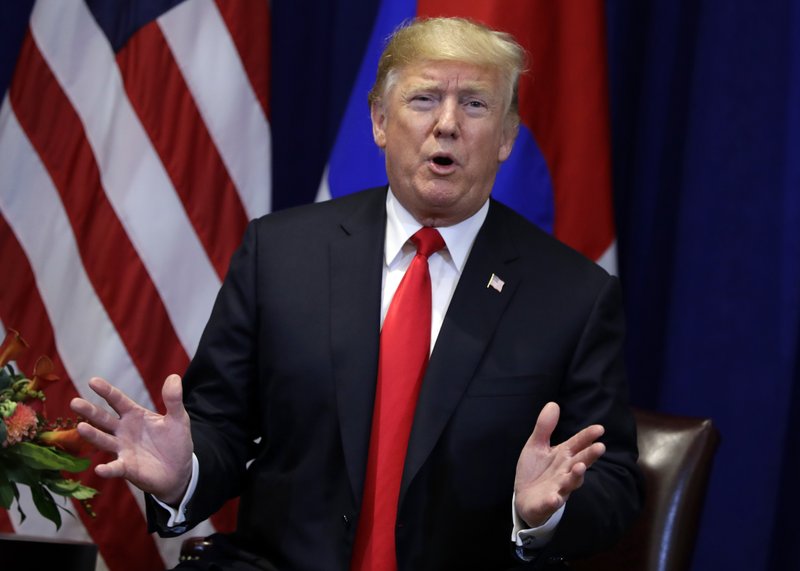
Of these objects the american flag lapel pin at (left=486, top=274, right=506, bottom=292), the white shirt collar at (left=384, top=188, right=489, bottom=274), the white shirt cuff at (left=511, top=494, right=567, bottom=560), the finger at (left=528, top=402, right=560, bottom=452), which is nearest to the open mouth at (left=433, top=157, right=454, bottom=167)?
the white shirt collar at (left=384, top=188, right=489, bottom=274)

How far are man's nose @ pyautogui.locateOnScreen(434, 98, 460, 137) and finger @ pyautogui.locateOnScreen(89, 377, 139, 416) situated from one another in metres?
0.85

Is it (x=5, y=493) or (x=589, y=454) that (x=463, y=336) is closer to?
(x=589, y=454)

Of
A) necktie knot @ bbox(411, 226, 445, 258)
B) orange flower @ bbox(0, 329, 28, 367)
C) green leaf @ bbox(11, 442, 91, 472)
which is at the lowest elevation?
green leaf @ bbox(11, 442, 91, 472)

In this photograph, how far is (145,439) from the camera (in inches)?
76.7

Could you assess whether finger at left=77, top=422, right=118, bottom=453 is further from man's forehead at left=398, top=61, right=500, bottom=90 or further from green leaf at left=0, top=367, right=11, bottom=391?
man's forehead at left=398, top=61, right=500, bottom=90

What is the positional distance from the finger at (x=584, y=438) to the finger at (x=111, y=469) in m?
0.73

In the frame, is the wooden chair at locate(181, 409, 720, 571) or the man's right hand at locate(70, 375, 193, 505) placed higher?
the man's right hand at locate(70, 375, 193, 505)

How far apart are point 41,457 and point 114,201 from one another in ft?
3.66

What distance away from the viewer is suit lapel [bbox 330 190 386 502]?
Answer: 2178 mm

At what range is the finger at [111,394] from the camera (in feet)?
5.91

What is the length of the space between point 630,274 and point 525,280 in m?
1.04

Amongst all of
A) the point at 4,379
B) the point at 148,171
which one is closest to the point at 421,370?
the point at 4,379

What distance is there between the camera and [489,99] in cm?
240

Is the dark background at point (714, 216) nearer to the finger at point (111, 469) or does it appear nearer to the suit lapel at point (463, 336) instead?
the suit lapel at point (463, 336)
